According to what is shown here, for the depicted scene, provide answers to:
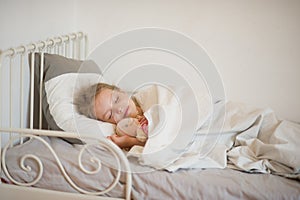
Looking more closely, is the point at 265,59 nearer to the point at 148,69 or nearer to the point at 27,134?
the point at 148,69

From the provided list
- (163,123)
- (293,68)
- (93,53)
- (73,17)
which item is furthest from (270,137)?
(73,17)

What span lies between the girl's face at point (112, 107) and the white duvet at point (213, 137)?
3.2 inches

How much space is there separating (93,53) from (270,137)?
99 cm

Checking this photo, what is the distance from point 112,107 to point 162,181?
0.43m

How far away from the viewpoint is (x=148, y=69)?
7.18 ft

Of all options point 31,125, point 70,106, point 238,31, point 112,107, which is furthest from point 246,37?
point 31,125

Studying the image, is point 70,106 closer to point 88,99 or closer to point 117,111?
point 88,99

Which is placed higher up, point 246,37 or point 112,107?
point 246,37

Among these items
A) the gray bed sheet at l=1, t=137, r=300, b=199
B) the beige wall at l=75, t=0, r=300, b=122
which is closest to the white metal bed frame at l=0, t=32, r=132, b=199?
the gray bed sheet at l=1, t=137, r=300, b=199

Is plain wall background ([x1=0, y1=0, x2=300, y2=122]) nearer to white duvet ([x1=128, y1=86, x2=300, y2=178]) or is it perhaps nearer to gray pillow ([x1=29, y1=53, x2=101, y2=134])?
gray pillow ([x1=29, y1=53, x2=101, y2=134])

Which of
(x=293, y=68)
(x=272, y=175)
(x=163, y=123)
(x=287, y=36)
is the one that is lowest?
(x=272, y=175)

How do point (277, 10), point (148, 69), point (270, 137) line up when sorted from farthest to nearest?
point (148, 69), point (277, 10), point (270, 137)

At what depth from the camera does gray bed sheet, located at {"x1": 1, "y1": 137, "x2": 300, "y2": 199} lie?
139 cm

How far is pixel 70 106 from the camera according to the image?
1750 millimetres
